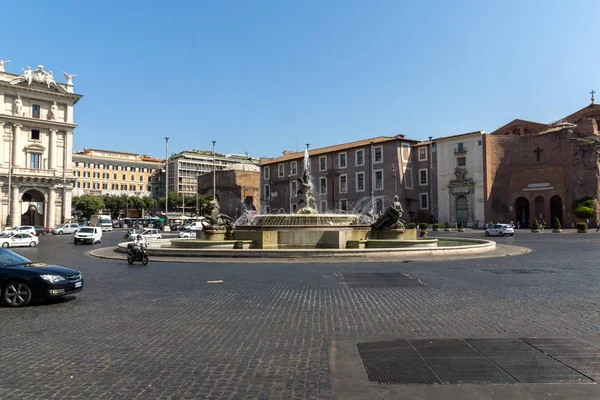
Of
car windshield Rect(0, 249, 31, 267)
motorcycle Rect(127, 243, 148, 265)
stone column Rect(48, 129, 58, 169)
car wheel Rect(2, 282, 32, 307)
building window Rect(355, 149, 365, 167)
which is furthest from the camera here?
stone column Rect(48, 129, 58, 169)

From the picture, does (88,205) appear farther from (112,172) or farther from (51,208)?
(112,172)

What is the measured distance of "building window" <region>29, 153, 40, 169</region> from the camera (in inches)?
2579

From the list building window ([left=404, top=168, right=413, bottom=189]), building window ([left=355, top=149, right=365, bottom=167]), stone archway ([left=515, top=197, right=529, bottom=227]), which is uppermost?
building window ([left=355, top=149, right=365, bottom=167])

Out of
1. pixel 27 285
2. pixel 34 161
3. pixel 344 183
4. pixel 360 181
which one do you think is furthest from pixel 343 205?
pixel 27 285

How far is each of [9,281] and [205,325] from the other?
15.6 ft

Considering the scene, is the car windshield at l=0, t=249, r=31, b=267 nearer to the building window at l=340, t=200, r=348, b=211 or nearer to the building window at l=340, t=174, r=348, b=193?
the building window at l=340, t=200, r=348, b=211

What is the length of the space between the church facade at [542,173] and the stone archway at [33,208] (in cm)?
6306

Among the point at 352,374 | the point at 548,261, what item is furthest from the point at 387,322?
the point at 548,261

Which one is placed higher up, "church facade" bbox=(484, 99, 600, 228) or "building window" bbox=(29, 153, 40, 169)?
"building window" bbox=(29, 153, 40, 169)

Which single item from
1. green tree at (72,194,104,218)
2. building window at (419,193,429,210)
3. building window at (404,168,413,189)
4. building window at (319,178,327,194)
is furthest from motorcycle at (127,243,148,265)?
green tree at (72,194,104,218)

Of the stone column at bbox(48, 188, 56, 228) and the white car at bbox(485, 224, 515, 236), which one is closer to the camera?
the white car at bbox(485, 224, 515, 236)

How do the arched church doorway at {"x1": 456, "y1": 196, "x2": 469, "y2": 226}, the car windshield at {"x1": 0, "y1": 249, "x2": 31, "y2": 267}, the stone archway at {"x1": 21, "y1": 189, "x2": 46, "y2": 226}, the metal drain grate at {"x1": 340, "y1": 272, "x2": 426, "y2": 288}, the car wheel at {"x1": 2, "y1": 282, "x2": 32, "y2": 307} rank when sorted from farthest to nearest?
the stone archway at {"x1": 21, "y1": 189, "x2": 46, "y2": 226} < the arched church doorway at {"x1": 456, "y1": 196, "x2": 469, "y2": 226} < the metal drain grate at {"x1": 340, "y1": 272, "x2": 426, "y2": 288} < the car windshield at {"x1": 0, "y1": 249, "x2": 31, "y2": 267} < the car wheel at {"x1": 2, "y1": 282, "x2": 32, "y2": 307}

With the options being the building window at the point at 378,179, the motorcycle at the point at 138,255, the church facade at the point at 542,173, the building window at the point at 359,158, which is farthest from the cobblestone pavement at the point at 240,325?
the building window at the point at 359,158

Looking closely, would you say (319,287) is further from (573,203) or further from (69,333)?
(573,203)
